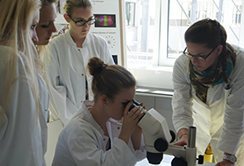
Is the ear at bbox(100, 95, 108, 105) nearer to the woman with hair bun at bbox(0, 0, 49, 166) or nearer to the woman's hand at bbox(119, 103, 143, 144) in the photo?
the woman's hand at bbox(119, 103, 143, 144)

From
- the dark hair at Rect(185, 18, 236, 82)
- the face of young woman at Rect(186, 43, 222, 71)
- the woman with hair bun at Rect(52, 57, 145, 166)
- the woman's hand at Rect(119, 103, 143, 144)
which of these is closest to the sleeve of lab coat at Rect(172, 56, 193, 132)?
the face of young woman at Rect(186, 43, 222, 71)

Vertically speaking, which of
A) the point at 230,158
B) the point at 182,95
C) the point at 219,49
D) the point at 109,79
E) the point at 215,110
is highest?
the point at 219,49

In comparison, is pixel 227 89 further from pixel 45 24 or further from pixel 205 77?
pixel 45 24

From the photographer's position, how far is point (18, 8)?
2.87 ft

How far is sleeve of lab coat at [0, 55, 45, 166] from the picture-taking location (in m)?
0.84

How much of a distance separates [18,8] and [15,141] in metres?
0.44

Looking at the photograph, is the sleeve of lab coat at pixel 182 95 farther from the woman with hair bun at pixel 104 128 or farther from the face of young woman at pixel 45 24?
the face of young woman at pixel 45 24

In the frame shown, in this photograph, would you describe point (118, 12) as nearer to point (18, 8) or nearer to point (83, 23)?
point (83, 23)

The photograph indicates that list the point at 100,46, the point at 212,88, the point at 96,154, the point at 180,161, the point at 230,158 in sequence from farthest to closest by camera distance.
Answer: the point at 100,46
the point at 212,88
the point at 230,158
the point at 96,154
the point at 180,161

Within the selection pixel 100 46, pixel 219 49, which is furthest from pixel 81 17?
pixel 219 49

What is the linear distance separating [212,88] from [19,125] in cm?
124

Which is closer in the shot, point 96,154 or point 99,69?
point 96,154

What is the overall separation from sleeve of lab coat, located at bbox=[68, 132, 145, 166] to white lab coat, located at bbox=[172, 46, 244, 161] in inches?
24.9

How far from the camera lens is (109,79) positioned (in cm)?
132
